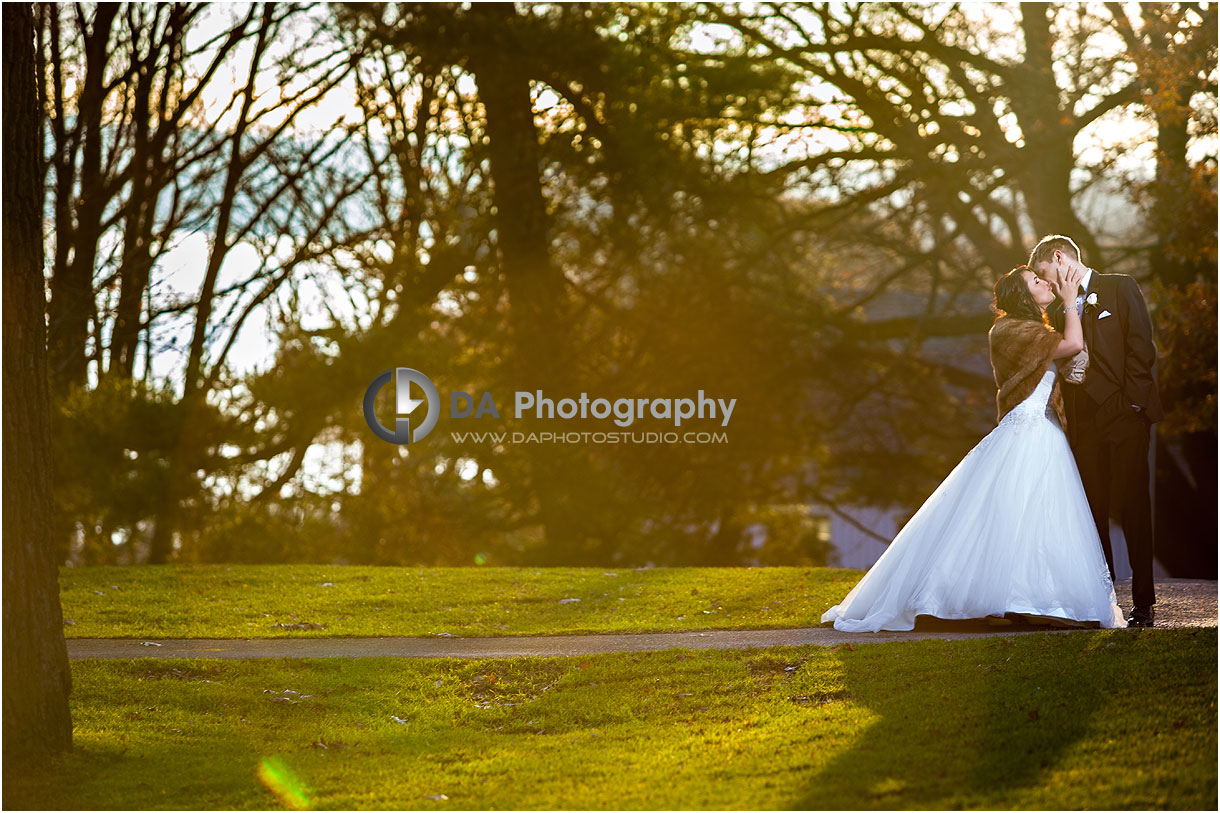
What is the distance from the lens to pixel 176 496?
18.5m

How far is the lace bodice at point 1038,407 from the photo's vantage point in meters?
8.48

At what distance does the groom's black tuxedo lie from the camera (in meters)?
8.12

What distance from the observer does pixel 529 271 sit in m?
20.3

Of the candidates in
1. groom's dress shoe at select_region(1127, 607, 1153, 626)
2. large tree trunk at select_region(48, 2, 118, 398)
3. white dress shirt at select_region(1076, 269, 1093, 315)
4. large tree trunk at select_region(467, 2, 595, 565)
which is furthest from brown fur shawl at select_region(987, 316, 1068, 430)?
large tree trunk at select_region(48, 2, 118, 398)

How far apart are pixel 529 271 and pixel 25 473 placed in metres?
14.0

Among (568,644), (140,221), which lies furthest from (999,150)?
(140,221)

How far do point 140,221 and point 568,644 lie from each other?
15.2 metres

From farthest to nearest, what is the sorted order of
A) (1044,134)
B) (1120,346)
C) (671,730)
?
(1044,134) → (1120,346) → (671,730)

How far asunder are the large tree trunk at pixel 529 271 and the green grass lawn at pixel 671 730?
11.4 meters

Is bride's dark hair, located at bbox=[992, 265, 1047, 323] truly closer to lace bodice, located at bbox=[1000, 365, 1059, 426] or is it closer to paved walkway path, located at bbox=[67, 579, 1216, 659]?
lace bodice, located at bbox=[1000, 365, 1059, 426]

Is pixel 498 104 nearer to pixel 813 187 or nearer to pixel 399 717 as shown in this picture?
pixel 813 187

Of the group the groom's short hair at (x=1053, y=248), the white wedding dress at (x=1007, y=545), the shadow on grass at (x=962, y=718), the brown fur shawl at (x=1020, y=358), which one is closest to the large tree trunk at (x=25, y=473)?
the shadow on grass at (x=962, y=718)

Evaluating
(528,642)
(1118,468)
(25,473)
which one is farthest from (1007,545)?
(25,473)

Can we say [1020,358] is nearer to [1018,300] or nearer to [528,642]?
[1018,300]
